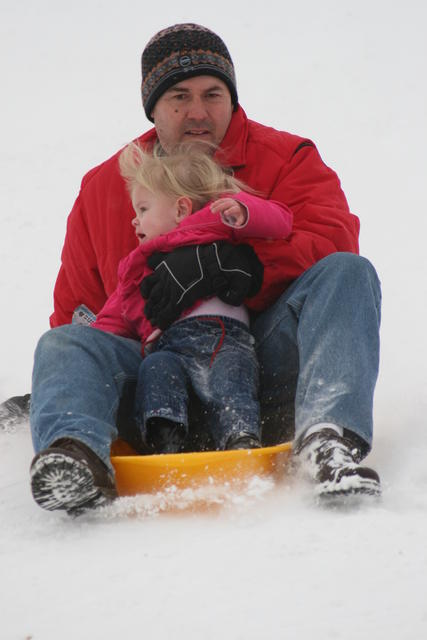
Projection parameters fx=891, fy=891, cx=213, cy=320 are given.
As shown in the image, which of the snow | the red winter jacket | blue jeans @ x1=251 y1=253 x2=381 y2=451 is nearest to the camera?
the snow

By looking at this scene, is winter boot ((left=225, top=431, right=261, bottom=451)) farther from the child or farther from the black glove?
the black glove

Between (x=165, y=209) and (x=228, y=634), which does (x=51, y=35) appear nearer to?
(x=165, y=209)

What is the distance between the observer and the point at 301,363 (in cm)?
216

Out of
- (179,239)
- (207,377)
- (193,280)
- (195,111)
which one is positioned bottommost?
(207,377)

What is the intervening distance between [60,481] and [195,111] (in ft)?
4.66

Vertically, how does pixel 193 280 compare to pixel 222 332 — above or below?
above

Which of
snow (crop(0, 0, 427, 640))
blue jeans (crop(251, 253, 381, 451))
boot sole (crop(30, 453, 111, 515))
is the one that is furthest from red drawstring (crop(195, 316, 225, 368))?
boot sole (crop(30, 453, 111, 515))

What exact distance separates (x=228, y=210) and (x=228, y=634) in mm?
1199

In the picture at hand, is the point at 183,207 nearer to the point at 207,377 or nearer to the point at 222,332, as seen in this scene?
the point at 222,332

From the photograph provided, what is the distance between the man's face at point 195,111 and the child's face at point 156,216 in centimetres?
36

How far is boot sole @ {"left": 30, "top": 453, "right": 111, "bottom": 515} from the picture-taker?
180cm

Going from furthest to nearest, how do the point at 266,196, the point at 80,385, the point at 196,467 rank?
the point at 266,196 < the point at 80,385 < the point at 196,467

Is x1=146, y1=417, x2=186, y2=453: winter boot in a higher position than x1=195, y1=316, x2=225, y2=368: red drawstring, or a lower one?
lower

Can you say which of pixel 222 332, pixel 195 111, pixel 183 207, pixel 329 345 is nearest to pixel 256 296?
pixel 222 332
